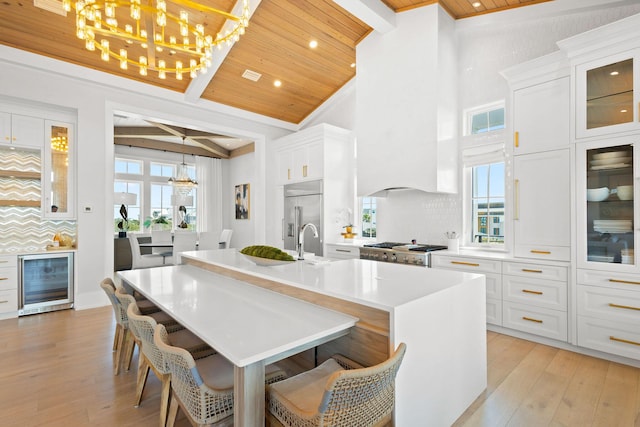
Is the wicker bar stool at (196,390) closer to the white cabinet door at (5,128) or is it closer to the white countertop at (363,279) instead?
the white countertop at (363,279)

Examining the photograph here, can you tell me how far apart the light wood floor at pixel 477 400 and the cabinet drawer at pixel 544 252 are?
85cm

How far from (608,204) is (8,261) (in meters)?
6.38

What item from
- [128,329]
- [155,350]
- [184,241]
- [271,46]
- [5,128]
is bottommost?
[128,329]

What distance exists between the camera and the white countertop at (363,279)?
159 centimetres

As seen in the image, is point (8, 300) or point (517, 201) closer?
point (517, 201)

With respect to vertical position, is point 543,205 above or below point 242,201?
below

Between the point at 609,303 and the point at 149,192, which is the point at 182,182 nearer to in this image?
the point at 149,192

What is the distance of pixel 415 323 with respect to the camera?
60.4 inches

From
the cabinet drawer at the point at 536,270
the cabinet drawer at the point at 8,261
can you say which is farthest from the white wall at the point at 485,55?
the cabinet drawer at the point at 8,261

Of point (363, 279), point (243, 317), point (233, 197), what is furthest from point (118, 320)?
point (233, 197)

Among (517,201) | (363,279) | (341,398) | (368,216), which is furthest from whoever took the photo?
(368,216)

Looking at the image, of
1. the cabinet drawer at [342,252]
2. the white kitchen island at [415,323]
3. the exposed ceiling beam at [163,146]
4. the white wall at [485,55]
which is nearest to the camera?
the white kitchen island at [415,323]

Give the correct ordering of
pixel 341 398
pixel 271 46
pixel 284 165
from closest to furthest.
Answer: pixel 341 398 → pixel 271 46 → pixel 284 165

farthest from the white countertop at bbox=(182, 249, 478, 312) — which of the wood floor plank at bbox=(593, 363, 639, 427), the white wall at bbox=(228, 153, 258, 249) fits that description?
the white wall at bbox=(228, 153, 258, 249)
